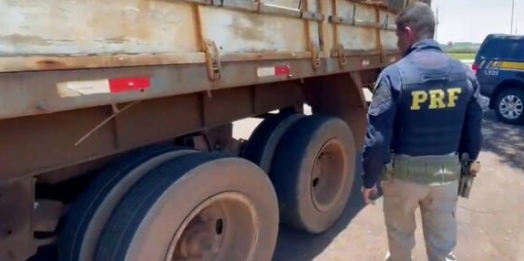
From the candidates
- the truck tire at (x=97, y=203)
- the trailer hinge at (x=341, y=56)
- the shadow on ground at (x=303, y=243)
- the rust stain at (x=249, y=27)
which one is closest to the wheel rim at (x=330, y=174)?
the shadow on ground at (x=303, y=243)

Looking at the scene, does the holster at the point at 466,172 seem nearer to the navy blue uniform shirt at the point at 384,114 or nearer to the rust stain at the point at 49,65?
the navy blue uniform shirt at the point at 384,114

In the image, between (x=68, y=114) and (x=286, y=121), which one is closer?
(x=68, y=114)

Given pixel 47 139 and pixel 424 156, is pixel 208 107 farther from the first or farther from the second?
pixel 424 156

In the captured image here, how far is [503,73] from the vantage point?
34.6ft

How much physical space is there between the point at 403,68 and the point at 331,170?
74.1 inches

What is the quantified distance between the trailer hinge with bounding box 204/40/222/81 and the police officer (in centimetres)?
97

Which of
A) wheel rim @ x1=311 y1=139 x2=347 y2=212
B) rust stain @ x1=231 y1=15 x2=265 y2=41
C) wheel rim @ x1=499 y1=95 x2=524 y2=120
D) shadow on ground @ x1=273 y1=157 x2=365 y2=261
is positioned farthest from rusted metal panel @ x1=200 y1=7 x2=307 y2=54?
wheel rim @ x1=499 y1=95 x2=524 y2=120

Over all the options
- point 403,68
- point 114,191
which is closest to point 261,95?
point 403,68

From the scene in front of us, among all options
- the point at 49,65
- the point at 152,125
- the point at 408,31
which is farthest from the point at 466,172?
the point at 49,65

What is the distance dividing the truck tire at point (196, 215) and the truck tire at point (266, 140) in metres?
0.81

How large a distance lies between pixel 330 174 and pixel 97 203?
2550mm

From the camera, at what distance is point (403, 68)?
9.27 ft

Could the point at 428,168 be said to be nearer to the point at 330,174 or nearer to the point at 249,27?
the point at 249,27

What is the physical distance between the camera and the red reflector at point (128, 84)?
1950mm
